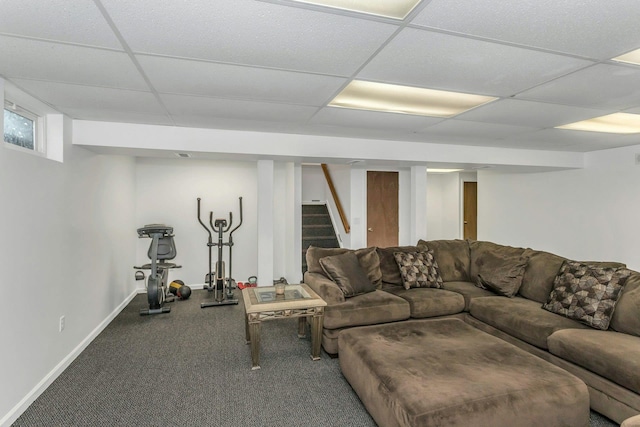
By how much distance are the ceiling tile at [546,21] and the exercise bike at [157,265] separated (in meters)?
4.29

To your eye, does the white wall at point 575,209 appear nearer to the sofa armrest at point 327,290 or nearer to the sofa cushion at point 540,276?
the sofa cushion at point 540,276

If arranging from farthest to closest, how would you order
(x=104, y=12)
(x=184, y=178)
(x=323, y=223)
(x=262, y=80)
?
(x=323, y=223) → (x=184, y=178) → (x=262, y=80) → (x=104, y=12)

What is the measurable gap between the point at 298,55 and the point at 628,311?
10.1 feet

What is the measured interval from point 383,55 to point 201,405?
2.65 metres

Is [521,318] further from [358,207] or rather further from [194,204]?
[194,204]

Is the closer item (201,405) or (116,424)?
(116,424)

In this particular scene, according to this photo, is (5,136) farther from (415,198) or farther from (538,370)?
(415,198)

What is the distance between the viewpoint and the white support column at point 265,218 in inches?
171

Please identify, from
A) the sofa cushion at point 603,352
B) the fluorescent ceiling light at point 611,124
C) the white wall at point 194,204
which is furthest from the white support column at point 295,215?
the sofa cushion at point 603,352

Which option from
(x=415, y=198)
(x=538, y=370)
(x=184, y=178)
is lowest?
(x=538, y=370)

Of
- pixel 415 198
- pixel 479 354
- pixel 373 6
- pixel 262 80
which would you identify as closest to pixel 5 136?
pixel 262 80

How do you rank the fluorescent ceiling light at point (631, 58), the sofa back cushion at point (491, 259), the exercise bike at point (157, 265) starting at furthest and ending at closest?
the exercise bike at point (157, 265) < the sofa back cushion at point (491, 259) < the fluorescent ceiling light at point (631, 58)

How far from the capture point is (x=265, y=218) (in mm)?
4395

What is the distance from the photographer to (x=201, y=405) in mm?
2400
